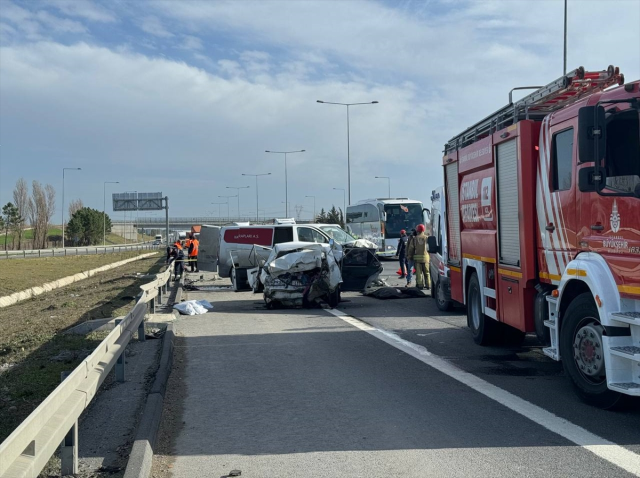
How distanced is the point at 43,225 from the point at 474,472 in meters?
100

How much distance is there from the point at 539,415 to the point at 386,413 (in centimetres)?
139

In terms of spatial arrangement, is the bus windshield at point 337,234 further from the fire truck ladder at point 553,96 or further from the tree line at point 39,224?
the tree line at point 39,224

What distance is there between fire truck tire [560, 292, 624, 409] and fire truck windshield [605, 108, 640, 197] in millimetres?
1109

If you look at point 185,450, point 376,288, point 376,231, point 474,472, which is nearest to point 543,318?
point 474,472

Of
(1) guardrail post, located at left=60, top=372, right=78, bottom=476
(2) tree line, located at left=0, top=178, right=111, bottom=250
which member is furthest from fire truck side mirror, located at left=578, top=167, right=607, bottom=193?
(2) tree line, located at left=0, top=178, right=111, bottom=250

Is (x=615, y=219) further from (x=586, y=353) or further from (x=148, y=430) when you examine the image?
(x=148, y=430)

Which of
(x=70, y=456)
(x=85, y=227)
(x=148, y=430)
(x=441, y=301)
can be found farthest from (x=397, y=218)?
(x=85, y=227)

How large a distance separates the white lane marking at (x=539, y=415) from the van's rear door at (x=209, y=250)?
739 inches

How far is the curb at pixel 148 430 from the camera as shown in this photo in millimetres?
5012

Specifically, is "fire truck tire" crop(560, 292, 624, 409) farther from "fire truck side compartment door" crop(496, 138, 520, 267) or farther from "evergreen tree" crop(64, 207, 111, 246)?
"evergreen tree" crop(64, 207, 111, 246)

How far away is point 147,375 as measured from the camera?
880 cm

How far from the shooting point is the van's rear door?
29.1m

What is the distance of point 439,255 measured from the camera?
51.2 feet

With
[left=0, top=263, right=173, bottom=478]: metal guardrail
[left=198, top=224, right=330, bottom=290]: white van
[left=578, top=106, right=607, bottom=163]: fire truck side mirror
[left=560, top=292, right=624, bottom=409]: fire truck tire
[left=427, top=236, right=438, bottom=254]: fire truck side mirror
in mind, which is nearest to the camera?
[left=0, top=263, right=173, bottom=478]: metal guardrail
